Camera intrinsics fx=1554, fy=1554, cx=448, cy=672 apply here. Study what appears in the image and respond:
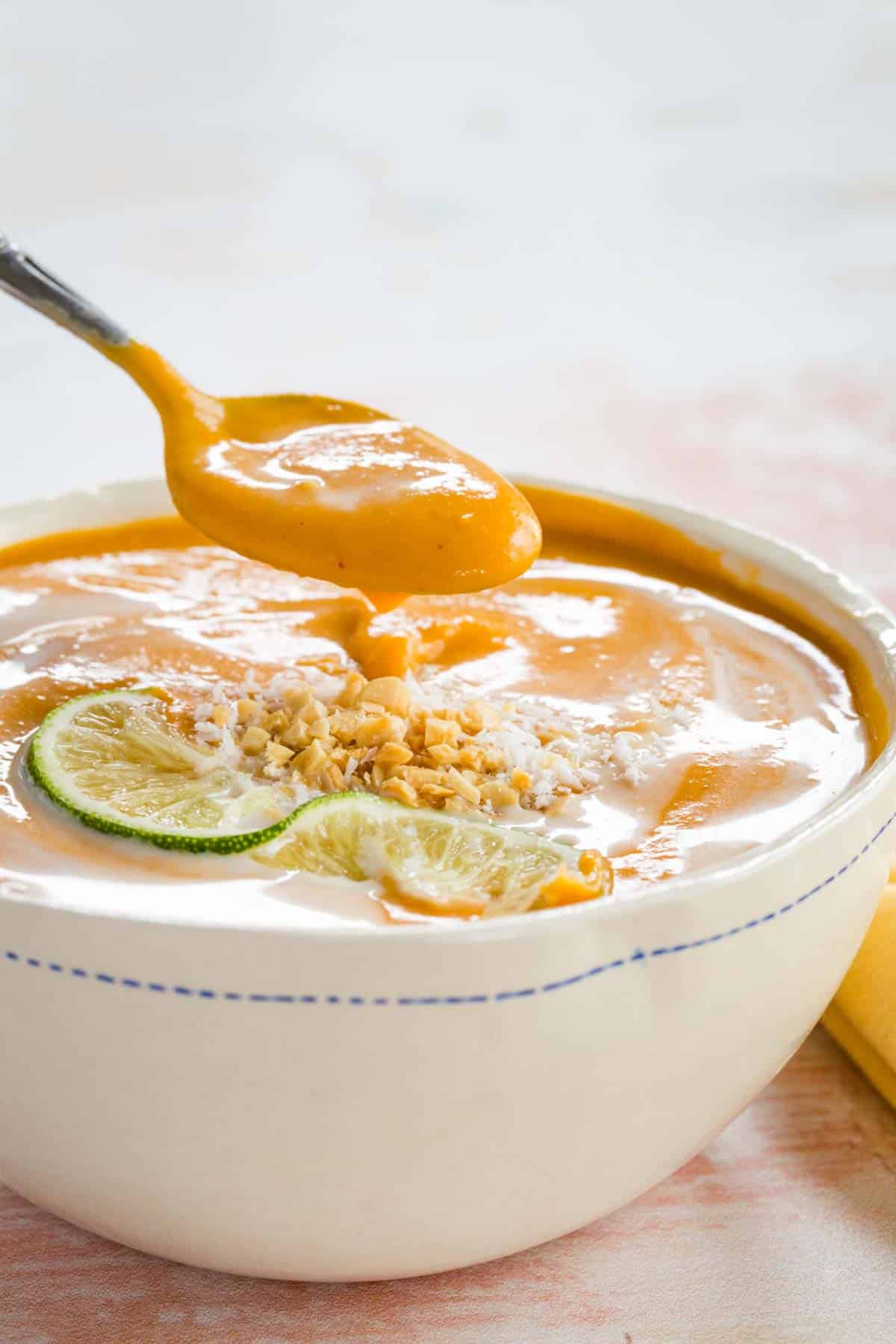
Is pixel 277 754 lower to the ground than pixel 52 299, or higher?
lower

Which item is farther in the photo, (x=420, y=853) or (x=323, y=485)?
(x=323, y=485)

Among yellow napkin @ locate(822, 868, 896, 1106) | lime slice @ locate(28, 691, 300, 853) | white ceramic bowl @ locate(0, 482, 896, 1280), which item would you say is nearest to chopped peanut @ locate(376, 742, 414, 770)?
lime slice @ locate(28, 691, 300, 853)

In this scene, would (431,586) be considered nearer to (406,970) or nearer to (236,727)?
(236,727)

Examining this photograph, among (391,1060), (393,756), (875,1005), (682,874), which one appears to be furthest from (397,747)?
(875,1005)

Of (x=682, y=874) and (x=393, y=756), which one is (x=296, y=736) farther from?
(x=682, y=874)

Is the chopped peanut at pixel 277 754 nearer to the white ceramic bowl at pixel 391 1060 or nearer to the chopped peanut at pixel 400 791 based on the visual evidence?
the chopped peanut at pixel 400 791

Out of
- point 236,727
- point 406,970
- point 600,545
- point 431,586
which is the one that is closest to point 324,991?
point 406,970
